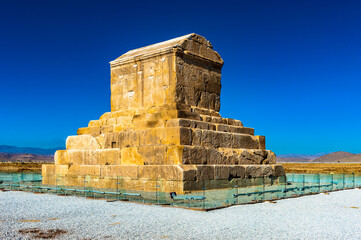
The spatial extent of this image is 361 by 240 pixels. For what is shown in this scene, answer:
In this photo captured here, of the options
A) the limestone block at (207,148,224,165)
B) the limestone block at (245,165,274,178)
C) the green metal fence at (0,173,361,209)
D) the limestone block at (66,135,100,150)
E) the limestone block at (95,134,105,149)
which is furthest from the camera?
the limestone block at (66,135,100,150)

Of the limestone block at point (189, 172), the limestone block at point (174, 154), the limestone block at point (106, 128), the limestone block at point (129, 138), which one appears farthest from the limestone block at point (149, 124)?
the limestone block at point (189, 172)

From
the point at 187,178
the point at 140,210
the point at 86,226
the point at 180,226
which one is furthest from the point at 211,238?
the point at 187,178

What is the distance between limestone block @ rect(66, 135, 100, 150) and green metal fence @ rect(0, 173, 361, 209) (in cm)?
134

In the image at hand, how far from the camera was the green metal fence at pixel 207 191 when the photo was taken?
32.1ft

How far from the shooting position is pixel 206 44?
591 inches

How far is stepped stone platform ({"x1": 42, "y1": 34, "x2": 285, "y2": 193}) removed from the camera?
11852mm

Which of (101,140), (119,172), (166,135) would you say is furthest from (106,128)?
(166,135)

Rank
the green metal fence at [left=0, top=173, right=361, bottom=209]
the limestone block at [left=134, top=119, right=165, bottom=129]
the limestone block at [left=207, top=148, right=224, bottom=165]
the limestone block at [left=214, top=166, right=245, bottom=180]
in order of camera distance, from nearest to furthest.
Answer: the green metal fence at [left=0, top=173, right=361, bottom=209], the limestone block at [left=214, top=166, right=245, bottom=180], the limestone block at [left=207, top=148, right=224, bottom=165], the limestone block at [left=134, top=119, right=165, bottom=129]

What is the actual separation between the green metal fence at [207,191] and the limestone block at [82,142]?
4.38 feet

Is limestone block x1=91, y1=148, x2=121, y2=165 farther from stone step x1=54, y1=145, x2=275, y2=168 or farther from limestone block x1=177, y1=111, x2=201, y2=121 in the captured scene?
limestone block x1=177, y1=111, x2=201, y2=121

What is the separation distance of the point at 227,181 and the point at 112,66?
274 inches

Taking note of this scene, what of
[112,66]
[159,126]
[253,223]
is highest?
[112,66]

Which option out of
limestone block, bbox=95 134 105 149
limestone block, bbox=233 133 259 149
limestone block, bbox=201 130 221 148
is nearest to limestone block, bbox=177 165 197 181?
limestone block, bbox=201 130 221 148

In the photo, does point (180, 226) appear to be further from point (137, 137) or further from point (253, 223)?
point (137, 137)
